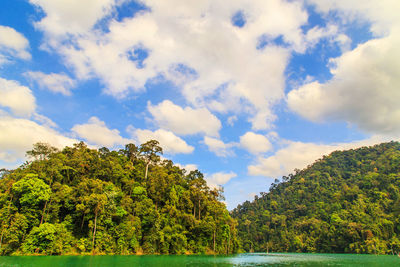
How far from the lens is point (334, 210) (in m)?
109

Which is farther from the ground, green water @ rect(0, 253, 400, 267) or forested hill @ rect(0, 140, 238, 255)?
forested hill @ rect(0, 140, 238, 255)

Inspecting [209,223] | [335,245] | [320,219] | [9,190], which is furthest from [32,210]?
[320,219]

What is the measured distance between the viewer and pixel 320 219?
11175cm

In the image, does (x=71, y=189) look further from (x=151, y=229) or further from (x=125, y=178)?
(x=151, y=229)

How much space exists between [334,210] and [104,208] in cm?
10227

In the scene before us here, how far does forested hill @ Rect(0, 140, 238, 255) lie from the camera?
37.0 metres

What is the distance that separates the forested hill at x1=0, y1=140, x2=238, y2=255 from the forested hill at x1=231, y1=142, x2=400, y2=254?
52044 mm

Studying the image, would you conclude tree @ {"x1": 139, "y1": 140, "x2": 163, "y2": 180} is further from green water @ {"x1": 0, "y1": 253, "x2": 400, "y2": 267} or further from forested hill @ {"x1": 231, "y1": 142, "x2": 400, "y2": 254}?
forested hill @ {"x1": 231, "y1": 142, "x2": 400, "y2": 254}

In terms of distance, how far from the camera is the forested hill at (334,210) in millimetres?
86938

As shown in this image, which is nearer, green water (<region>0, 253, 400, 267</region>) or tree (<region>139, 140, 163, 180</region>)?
green water (<region>0, 253, 400, 267</region>)

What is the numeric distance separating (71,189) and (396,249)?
96430 millimetres

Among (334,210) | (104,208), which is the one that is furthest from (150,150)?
(334,210)

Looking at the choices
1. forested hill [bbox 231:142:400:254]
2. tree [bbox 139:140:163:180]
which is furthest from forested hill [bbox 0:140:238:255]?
forested hill [bbox 231:142:400:254]

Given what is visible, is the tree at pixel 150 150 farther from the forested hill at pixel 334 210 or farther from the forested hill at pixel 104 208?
the forested hill at pixel 334 210
